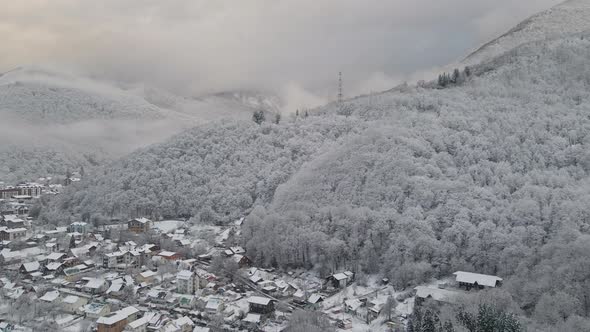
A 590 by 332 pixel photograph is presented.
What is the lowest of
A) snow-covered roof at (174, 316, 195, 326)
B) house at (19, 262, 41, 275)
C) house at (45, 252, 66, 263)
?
snow-covered roof at (174, 316, 195, 326)

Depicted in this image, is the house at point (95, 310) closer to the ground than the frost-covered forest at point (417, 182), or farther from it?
closer to the ground

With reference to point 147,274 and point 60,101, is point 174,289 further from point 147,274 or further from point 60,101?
point 60,101

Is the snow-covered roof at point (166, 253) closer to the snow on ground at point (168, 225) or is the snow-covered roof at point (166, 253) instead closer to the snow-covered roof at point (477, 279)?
the snow on ground at point (168, 225)

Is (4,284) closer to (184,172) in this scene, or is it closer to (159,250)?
(159,250)

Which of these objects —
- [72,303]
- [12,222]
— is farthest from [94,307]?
[12,222]

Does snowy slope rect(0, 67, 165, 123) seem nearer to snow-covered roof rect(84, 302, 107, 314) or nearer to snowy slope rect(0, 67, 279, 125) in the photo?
snowy slope rect(0, 67, 279, 125)

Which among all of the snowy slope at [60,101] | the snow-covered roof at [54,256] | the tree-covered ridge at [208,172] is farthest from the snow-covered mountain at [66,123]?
the snow-covered roof at [54,256]

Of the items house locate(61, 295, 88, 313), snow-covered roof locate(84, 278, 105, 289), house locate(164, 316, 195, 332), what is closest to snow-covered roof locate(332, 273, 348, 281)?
house locate(164, 316, 195, 332)
